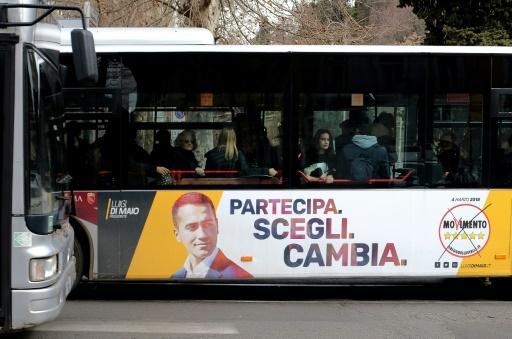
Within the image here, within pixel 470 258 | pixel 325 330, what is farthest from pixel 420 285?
pixel 325 330

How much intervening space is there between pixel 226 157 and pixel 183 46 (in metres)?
1.38

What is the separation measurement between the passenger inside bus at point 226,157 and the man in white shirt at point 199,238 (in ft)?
1.28

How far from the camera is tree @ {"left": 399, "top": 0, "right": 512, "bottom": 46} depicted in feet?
54.0

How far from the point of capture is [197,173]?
25.3ft

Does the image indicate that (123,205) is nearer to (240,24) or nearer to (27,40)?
(27,40)

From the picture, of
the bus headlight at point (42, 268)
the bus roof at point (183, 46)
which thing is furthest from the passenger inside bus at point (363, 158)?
the bus headlight at point (42, 268)

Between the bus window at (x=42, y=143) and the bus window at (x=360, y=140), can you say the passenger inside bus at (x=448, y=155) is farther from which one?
the bus window at (x=42, y=143)

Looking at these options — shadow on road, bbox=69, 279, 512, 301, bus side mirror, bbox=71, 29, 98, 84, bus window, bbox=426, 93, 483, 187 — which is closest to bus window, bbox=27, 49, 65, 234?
bus side mirror, bbox=71, 29, 98, 84

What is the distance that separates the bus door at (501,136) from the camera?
793 centimetres

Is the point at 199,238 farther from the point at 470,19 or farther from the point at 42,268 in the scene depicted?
the point at 470,19

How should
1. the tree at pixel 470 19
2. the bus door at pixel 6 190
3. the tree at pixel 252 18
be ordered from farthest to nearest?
the tree at pixel 252 18 → the tree at pixel 470 19 → the bus door at pixel 6 190

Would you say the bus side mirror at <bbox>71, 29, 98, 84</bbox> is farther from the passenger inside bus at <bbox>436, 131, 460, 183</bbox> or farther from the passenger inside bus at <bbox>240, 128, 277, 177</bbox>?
the passenger inside bus at <bbox>436, 131, 460, 183</bbox>

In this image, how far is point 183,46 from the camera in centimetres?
768

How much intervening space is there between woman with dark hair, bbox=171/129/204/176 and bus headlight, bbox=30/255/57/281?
2681 millimetres
